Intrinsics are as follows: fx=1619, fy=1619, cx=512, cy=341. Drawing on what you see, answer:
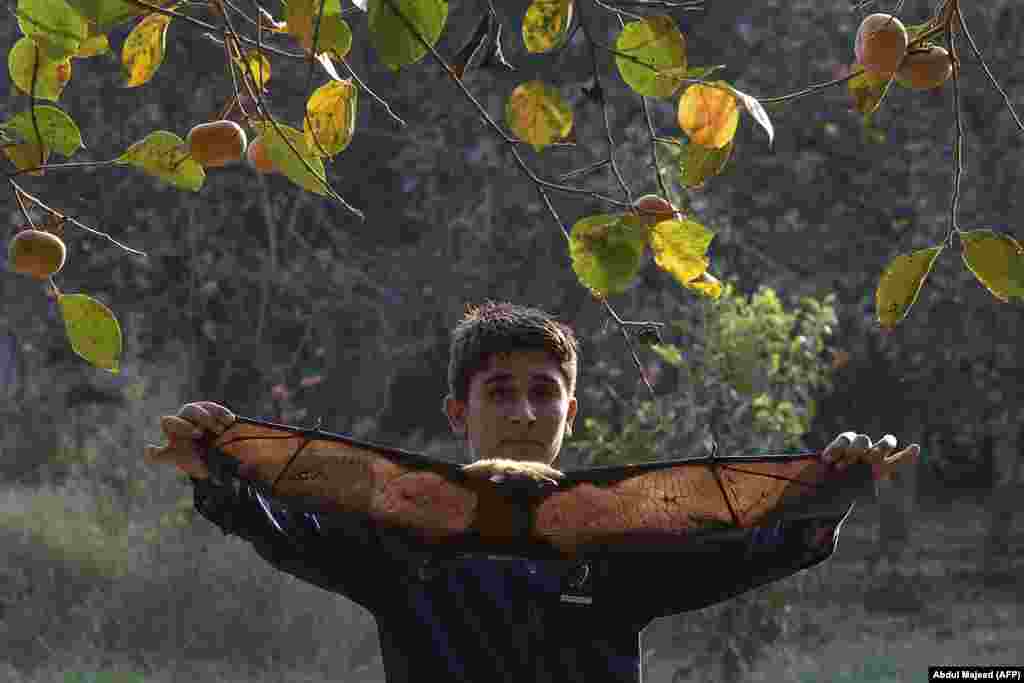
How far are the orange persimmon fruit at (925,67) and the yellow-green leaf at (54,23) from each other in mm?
679

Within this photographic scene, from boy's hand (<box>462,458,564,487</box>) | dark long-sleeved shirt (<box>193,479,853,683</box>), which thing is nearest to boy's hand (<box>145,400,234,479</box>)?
dark long-sleeved shirt (<box>193,479,853,683</box>)

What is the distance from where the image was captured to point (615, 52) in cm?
125

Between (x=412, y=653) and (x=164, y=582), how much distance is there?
178 inches

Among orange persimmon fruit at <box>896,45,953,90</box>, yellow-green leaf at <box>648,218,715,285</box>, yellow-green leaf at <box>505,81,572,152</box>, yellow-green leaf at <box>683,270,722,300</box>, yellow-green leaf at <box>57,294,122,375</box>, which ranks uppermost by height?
orange persimmon fruit at <box>896,45,953,90</box>

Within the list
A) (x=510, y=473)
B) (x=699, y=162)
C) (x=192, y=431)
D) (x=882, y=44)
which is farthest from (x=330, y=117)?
(x=510, y=473)

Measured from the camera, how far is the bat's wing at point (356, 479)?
206 centimetres

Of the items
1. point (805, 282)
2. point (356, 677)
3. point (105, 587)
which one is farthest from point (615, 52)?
point (805, 282)

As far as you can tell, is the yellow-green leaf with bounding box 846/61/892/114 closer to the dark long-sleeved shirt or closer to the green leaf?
the green leaf

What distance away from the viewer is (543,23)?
53.9 inches

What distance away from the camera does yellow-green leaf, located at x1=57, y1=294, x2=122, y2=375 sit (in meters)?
1.36

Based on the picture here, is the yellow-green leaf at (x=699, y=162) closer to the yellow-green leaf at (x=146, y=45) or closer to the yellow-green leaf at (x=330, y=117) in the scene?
the yellow-green leaf at (x=330, y=117)

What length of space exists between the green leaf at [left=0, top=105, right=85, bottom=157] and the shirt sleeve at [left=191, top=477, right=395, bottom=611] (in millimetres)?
659

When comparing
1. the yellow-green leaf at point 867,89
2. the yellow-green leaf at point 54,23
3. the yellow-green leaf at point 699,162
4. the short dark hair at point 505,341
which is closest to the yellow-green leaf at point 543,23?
the yellow-green leaf at point 699,162

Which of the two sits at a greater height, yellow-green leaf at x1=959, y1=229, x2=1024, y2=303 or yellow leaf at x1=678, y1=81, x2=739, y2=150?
yellow leaf at x1=678, y1=81, x2=739, y2=150
